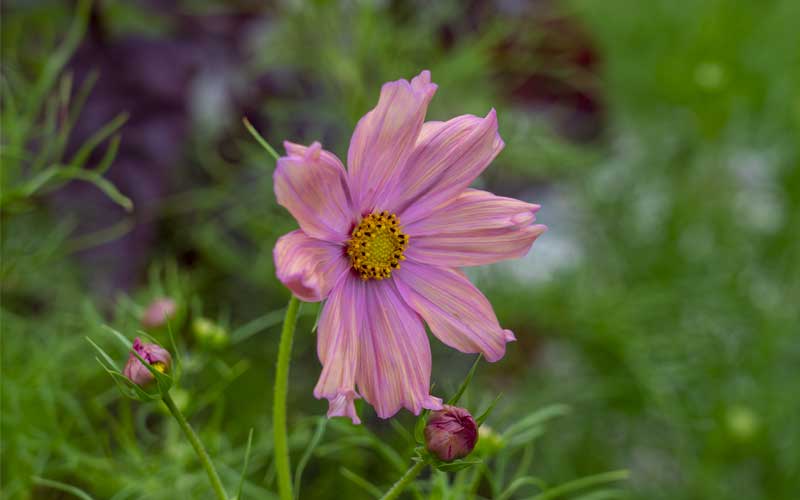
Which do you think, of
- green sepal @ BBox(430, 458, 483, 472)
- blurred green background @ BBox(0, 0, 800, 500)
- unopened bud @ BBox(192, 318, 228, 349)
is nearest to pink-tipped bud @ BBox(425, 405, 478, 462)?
green sepal @ BBox(430, 458, 483, 472)

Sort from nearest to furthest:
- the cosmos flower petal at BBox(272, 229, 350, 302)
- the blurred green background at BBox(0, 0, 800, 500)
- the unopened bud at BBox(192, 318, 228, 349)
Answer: the cosmos flower petal at BBox(272, 229, 350, 302)
the unopened bud at BBox(192, 318, 228, 349)
the blurred green background at BBox(0, 0, 800, 500)

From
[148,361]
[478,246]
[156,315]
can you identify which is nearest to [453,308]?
[478,246]

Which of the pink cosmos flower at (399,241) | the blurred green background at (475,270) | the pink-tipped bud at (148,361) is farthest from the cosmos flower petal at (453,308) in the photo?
the blurred green background at (475,270)

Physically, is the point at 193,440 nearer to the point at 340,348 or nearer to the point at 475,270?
the point at 340,348

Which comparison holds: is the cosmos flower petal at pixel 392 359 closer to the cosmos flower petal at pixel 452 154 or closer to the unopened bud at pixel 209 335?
the cosmos flower petal at pixel 452 154

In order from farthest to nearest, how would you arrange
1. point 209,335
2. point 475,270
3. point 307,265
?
point 475,270 → point 209,335 → point 307,265

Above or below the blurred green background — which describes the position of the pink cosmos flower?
below

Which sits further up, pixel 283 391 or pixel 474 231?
pixel 474 231

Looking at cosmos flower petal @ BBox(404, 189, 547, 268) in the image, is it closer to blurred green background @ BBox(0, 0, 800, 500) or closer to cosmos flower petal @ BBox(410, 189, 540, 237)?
cosmos flower petal @ BBox(410, 189, 540, 237)
